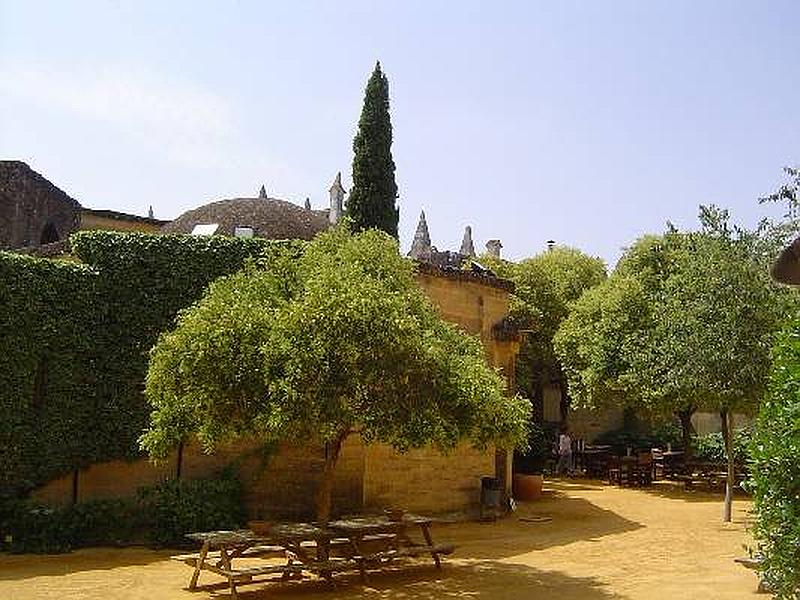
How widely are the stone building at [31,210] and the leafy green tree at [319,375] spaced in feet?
50.3

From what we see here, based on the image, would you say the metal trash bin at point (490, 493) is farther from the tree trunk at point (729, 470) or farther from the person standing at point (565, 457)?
the person standing at point (565, 457)

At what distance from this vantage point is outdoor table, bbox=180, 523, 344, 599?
10648mm

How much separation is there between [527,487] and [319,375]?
519 inches

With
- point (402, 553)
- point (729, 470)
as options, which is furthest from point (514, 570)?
point (729, 470)

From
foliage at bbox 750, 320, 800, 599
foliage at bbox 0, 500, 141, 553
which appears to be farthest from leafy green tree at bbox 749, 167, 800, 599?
foliage at bbox 0, 500, 141, 553

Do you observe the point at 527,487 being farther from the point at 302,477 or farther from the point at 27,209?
the point at 27,209

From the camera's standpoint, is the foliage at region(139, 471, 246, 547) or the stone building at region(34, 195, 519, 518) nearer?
the foliage at region(139, 471, 246, 547)

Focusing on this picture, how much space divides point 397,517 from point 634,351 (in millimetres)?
14148

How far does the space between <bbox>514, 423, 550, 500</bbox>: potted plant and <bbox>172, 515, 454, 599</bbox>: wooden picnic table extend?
865 centimetres

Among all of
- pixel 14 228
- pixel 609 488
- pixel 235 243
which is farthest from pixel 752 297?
pixel 14 228

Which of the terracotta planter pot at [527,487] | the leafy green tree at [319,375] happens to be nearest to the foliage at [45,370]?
the leafy green tree at [319,375]

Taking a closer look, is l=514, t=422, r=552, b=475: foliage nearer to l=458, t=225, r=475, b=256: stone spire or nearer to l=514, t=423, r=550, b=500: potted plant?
l=514, t=423, r=550, b=500: potted plant

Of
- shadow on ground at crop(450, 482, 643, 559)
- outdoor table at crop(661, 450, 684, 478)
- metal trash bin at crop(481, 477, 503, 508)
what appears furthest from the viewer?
outdoor table at crop(661, 450, 684, 478)

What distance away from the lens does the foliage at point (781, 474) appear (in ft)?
20.0
